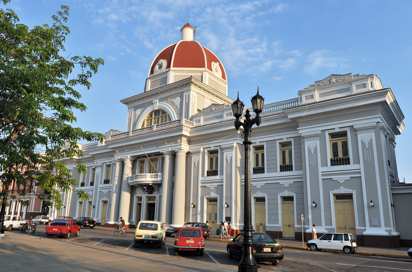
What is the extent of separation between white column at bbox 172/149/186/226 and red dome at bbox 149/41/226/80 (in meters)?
12.4

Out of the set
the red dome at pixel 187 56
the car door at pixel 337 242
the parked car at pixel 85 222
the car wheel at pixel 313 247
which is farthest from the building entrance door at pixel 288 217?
the parked car at pixel 85 222

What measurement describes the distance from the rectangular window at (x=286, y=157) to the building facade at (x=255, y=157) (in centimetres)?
9

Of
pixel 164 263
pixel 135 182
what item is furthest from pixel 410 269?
pixel 135 182

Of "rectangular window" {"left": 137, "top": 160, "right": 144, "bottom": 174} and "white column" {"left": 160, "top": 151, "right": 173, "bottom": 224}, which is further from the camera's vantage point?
"rectangular window" {"left": 137, "top": 160, "right": 144, "bottom": 174}

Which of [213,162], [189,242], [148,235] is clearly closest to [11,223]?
[148,235]

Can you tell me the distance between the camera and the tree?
8.90 m

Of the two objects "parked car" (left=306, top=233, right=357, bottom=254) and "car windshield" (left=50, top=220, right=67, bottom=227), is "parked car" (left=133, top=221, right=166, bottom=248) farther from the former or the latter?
"parked car" (left=306, top=233, right=357, bottom=254)

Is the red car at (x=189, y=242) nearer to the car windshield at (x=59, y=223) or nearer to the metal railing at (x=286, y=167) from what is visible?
the car windshield at (x=59, y=223)

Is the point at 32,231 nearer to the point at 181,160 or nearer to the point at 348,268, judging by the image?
the point at 181,160

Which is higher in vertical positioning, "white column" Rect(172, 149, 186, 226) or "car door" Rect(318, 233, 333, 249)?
"white column" Rect(172, 149, 186, 226)

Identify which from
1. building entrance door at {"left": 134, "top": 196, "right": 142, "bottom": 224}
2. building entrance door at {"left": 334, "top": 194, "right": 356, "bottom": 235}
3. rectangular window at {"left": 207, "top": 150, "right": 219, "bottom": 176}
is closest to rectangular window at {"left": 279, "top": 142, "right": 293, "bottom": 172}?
building entrance door at {"left": 334, "top": 194, "right": 356, "bottom": 235}

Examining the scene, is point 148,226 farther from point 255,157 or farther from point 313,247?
point 255,157

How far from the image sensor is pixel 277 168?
26812mm

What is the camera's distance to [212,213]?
30.0 m
